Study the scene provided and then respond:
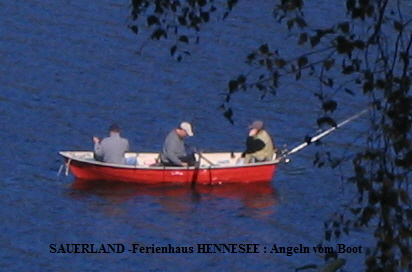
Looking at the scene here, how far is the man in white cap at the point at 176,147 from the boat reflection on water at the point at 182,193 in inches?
23.0

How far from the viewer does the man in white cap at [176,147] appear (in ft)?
71.7

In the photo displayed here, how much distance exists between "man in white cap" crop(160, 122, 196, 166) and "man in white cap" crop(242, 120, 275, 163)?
0.97m

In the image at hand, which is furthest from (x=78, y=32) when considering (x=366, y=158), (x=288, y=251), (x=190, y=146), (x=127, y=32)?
(x=366, y=158)

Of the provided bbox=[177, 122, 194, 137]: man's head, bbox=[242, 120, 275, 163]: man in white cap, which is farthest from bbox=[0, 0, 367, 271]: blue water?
bbox=[177, 122, 194, 137]: man's head

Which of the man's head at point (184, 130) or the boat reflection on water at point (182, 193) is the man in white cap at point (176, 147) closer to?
the man's head at point (184, 130)

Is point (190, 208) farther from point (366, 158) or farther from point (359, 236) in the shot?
point (366, 158)

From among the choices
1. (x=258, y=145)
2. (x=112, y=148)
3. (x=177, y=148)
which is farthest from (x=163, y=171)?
(x=258, y=145)

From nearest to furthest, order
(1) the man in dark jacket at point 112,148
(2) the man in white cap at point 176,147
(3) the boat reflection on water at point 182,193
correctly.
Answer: (1) the man in dark jacket at point 112,148
(2) the man in white cap at point 176,147
(3) the boat reflection on water at point 182,193

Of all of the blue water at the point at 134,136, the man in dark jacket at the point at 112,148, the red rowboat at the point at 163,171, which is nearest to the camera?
the blue water at the point at 134,136

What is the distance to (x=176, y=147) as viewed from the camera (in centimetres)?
2191

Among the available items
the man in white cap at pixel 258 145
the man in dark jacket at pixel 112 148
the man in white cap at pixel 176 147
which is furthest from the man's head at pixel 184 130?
the man in white cap at pixel 258 145

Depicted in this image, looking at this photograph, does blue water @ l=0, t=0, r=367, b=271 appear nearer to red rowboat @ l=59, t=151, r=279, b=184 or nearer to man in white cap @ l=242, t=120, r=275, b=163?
red rowboat @ l=59, t=151, r=279, b=184

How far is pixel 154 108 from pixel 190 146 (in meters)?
3.15

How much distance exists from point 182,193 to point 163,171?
0.70 meters
